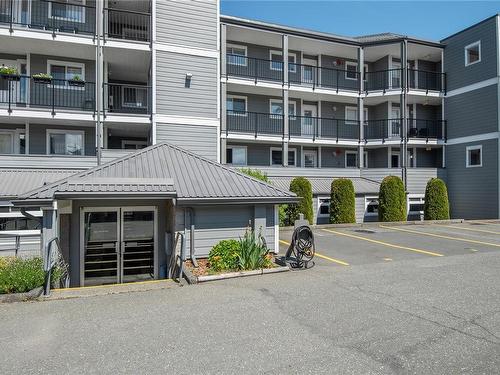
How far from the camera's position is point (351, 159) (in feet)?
75.2

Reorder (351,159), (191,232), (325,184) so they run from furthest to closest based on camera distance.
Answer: (351,159)
(325,184)
(191,232)

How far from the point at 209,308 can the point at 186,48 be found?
1326cm

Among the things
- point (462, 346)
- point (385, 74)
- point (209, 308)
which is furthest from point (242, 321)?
point (385, 74)

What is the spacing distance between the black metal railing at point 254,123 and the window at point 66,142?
23.4 ft

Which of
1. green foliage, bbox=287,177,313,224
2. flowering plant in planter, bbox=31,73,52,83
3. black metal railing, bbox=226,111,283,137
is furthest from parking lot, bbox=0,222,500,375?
black metal railing, bbox=226,111,283,137

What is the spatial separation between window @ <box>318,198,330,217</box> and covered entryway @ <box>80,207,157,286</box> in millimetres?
10888

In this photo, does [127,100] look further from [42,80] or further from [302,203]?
[302,203]

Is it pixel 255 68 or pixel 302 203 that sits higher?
pixel 255 68

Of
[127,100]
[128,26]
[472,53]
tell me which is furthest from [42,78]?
[472,53]

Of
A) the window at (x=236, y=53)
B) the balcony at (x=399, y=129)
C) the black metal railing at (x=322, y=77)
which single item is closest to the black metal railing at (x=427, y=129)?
the balcony at (x=399, y=129)

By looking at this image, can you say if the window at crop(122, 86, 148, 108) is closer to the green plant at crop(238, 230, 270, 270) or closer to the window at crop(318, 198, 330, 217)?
the window at crop(318, 198, 330, 217)

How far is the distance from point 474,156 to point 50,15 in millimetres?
23164

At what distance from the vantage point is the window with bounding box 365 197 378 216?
19.7 metres

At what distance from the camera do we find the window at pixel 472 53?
65.6 ft
